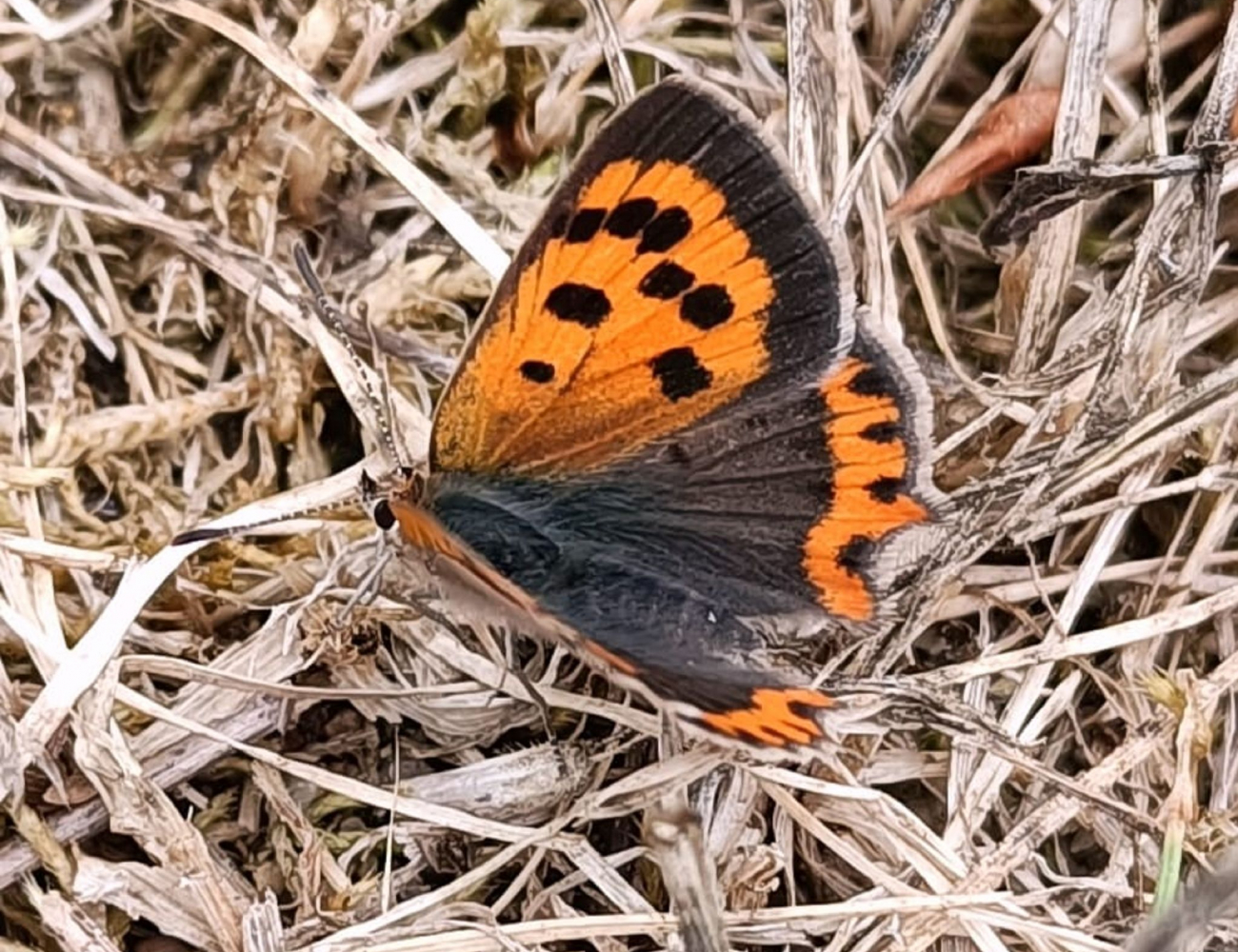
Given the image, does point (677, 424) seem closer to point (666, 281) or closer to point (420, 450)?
point (666, 281)

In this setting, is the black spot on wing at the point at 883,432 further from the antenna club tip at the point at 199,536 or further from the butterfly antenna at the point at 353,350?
the antenna club tip at the point at 199,536

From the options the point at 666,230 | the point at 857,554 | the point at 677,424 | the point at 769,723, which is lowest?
the point at 769,723

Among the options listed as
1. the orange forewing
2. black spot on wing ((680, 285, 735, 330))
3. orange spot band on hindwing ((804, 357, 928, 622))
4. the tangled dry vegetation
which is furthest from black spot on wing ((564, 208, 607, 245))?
the tangled dry vegetation

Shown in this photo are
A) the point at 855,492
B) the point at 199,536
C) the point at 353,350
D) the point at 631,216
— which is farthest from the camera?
the point at 353,350

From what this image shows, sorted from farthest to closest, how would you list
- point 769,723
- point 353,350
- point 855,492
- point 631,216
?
point 353,350 < point 855,492 < point 631,216 < point 769,723

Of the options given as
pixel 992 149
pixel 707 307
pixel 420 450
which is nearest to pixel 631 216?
pixel 707 307

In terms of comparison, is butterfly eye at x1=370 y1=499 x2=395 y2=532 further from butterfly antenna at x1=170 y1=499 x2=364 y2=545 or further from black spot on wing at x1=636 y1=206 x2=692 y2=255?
black spot on wing at x1=636 y1=206 x2=692 y2=255

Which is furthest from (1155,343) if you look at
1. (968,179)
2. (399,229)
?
(399,229)
